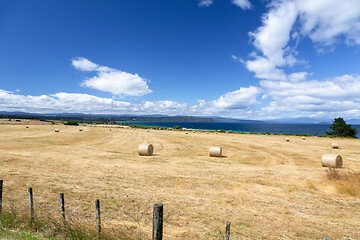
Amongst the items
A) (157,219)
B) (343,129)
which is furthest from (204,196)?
(343,129)

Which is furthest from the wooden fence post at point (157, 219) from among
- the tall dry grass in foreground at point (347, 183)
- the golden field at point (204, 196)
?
the tall dry grass in foreground at point (347, 183)

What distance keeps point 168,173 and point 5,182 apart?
10.7 meters

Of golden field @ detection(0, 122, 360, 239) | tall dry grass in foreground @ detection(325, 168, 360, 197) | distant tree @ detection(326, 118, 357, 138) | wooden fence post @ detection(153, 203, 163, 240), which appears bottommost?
golden field @ detection(0, 122, 360, 239)

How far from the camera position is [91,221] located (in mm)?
8219

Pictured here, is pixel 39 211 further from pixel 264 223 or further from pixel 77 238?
pixel 264 223

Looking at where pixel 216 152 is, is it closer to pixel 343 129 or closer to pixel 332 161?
pixel 332 161

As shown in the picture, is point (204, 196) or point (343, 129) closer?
point (204, 196)

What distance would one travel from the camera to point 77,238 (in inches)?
257

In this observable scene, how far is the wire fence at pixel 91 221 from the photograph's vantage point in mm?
7000

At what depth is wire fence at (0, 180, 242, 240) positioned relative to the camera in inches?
276

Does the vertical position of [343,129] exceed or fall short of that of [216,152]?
it exceeds it

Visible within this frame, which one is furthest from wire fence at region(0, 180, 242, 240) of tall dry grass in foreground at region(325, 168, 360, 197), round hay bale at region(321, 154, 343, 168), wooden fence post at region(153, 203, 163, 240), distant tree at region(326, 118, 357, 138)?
distant tree at region(326, 118, 357, 138)

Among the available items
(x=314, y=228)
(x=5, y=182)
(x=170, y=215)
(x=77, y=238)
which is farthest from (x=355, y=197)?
(x=5, y=182)

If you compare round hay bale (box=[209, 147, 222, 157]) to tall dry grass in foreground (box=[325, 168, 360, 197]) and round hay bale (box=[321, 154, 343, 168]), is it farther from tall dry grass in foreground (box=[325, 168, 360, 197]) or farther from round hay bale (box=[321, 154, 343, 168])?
tall dry grass in foreground (box=[325, 168, 360, 197])
